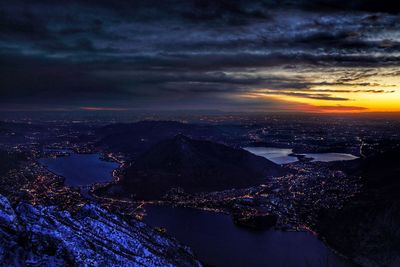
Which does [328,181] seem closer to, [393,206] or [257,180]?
[257,180]

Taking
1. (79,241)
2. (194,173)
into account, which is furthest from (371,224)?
(194,173)

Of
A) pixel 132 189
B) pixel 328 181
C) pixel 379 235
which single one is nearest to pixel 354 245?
pixel 379 235

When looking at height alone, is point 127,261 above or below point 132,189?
above

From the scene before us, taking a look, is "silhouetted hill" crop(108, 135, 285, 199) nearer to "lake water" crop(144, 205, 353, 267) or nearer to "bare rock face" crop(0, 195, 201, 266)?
"lake water" crop(144, 205, 353, 267)

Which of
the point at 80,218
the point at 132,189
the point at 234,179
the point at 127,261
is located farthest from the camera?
the point at 234,179

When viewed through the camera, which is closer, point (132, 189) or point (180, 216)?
point (180, 216)

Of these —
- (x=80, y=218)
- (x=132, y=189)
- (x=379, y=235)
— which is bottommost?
(x=132, y=189)

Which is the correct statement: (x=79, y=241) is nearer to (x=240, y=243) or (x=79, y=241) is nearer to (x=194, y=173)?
(x=240, y=243)
